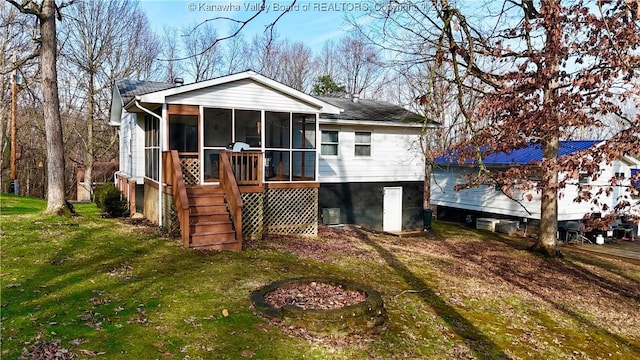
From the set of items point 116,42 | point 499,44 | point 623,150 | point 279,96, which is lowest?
point 623,150

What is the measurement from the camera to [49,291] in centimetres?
603

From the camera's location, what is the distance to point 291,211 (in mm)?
12055

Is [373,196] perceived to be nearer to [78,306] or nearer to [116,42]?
[78,306]

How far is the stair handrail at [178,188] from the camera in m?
9.07

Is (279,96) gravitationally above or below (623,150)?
above

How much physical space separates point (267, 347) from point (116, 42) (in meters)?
28.7

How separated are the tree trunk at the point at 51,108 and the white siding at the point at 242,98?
332 centimetres

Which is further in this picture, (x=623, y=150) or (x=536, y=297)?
(x=536, y=297)

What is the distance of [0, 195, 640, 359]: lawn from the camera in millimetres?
4922

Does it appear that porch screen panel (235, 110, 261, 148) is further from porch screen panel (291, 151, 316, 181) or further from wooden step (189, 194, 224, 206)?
wooden step (189, 194, 224, 206)

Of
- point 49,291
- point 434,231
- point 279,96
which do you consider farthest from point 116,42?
point 49,291

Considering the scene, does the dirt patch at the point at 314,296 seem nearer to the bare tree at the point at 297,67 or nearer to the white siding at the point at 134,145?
the white siding at the point at 134,145

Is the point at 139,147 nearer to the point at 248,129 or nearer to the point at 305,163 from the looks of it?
the point at 248,129

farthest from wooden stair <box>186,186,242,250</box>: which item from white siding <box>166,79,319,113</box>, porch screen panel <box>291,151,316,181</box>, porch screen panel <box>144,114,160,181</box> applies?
porch screen panel <box>291,151,316,181</box>
